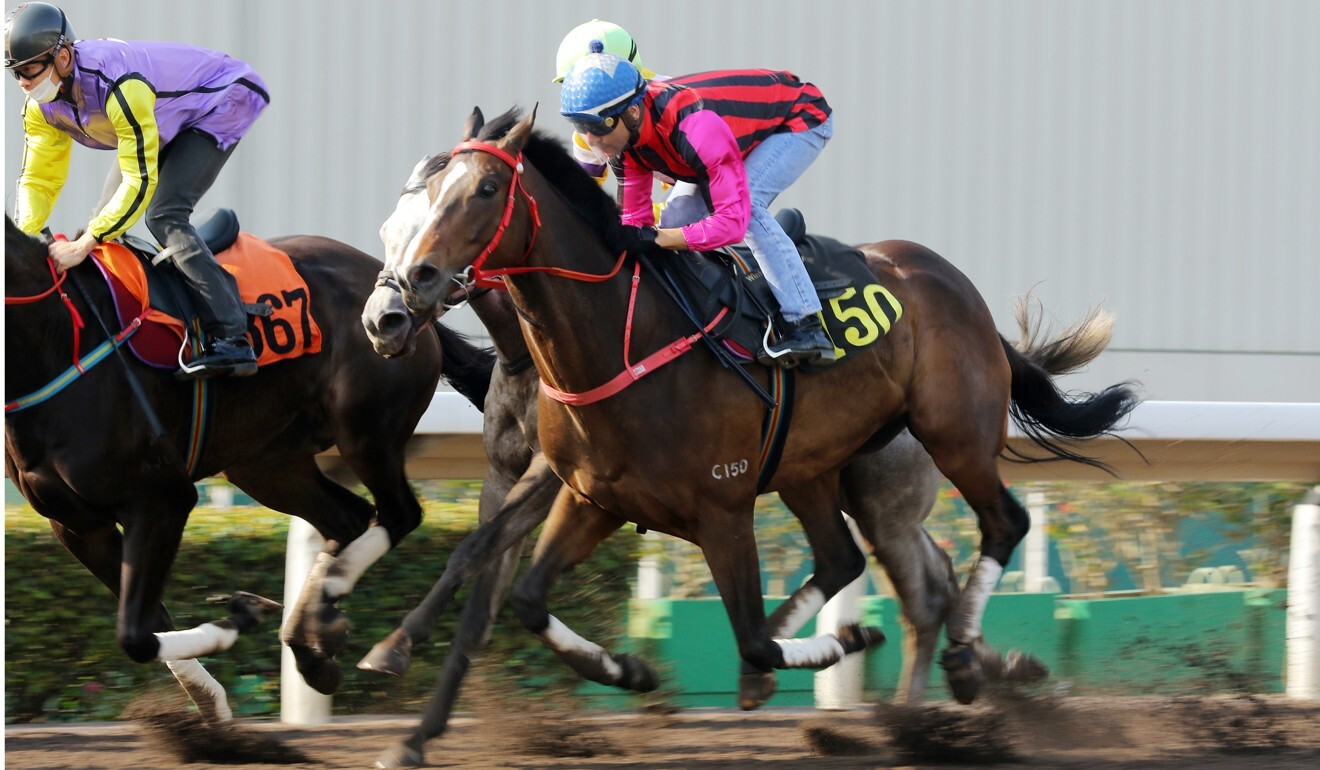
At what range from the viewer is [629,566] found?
201 inches

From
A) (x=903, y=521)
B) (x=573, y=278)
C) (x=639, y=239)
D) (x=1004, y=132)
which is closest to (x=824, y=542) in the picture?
(x=903, y=521)

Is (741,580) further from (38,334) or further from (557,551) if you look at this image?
(38,334)

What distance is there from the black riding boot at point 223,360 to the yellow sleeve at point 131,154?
15.4 inches

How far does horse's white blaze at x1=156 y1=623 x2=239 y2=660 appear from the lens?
4055mm

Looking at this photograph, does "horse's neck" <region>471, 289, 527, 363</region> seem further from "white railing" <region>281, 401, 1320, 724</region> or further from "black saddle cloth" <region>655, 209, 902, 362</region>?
"white railing" <region>281, 401, 1320, 724</region>

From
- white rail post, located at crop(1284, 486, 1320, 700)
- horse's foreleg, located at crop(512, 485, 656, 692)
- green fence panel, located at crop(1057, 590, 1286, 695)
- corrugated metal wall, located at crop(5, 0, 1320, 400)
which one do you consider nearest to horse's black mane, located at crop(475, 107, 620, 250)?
horse's foreleg, located at crop(512, 485, 656, 692)

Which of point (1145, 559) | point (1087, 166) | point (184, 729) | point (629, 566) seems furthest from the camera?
point (1087, 166)

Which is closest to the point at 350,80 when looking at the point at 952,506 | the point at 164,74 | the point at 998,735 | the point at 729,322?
the point at 164,74

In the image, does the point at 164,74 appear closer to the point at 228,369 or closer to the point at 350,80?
the point at 228,369

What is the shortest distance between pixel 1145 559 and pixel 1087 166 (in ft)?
8.96

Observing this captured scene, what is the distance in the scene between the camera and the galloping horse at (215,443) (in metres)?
3.99

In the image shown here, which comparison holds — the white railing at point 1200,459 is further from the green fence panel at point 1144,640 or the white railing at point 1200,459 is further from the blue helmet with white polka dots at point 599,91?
the blue helmet with white polka dots at point 599,91

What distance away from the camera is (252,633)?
502 centimetres

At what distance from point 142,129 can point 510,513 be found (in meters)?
1.42
